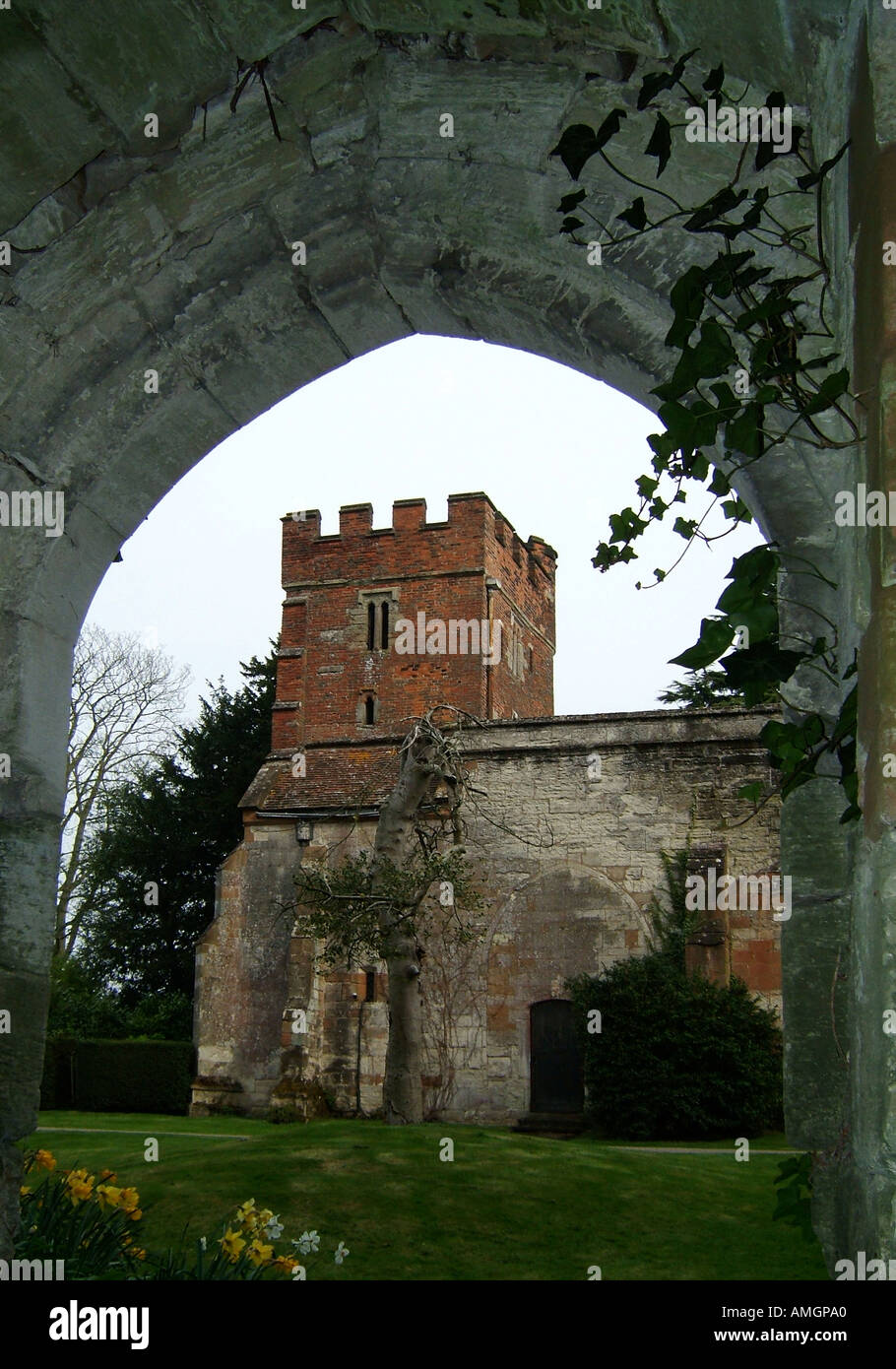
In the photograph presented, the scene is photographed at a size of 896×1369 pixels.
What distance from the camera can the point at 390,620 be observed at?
28.7 m

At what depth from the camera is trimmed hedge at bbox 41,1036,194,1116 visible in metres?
22.9

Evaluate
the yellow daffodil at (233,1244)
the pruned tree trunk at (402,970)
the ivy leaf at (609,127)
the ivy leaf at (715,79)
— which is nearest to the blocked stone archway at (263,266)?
the ivy leaf at (715,79)

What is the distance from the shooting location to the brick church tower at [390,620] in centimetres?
2822

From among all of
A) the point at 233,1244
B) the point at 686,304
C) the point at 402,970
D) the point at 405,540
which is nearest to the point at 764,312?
the point at 686,304

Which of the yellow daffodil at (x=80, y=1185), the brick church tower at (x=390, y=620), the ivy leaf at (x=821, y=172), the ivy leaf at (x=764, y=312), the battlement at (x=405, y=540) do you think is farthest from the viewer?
the battlement at (x=405, y=540)

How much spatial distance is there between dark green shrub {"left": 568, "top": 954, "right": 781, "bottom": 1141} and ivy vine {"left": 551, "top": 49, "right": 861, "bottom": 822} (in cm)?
1443

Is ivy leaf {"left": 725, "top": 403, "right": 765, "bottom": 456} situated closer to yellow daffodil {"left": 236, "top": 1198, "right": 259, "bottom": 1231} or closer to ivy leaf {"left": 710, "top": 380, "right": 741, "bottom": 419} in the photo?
ivy leaf {"left": 710, "top": 380, "right": 741, "bottom": 419}

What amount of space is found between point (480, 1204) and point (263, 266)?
7.76 meters

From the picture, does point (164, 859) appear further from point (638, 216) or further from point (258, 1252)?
point (638, 216)

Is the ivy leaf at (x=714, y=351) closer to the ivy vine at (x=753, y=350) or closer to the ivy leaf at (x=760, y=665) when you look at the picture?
the ivy vine at (x=753, y=350)

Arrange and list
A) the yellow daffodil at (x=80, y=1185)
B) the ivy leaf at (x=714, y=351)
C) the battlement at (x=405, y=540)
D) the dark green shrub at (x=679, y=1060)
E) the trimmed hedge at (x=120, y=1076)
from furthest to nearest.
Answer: the battlement at (x=405, y=540)
the trimmed hedge at (x=120, y=1076)
the dark green shrub at (x=679, y=1060)
the yellow daffodil at (x=80, y=1185)
the ivy leaf at (x=714, y=351)

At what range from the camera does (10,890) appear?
313 centimetres

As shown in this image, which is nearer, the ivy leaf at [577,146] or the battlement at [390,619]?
the ivy leaf at [577,146]

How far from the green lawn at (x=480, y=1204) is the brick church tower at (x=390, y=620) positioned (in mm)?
16184
